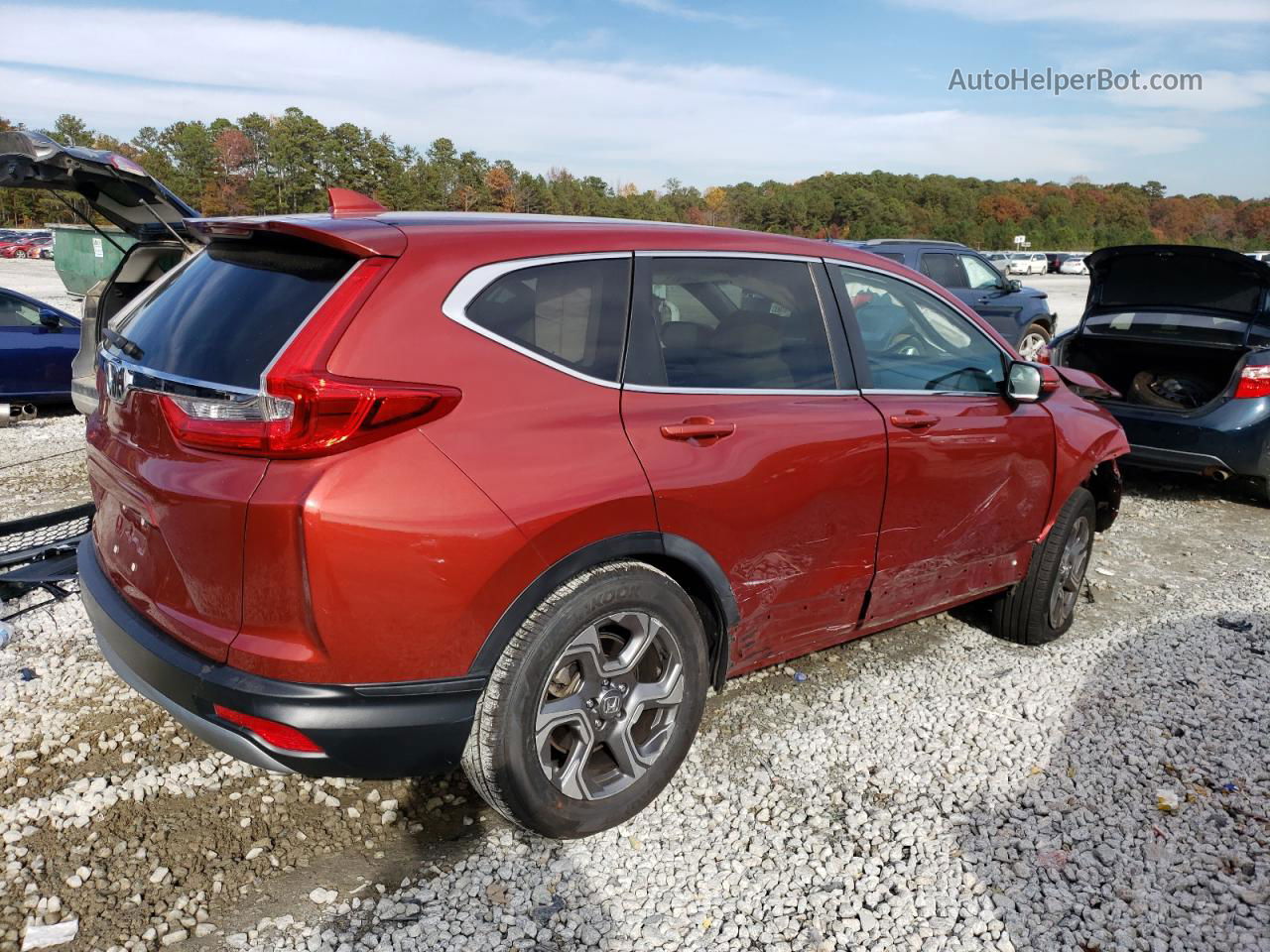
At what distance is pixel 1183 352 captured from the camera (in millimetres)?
7430

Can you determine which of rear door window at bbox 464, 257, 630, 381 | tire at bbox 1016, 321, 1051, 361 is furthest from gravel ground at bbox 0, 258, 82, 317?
rear door window at bbox 464, 257, 630, 381

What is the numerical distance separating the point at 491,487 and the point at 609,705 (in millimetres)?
837

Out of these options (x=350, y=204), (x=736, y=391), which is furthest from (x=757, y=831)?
(x=350, y=204)

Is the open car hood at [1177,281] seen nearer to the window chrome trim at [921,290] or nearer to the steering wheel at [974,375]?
the window chrome trim at [921,290]

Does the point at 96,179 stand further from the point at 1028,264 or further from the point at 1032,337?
the point at 1028,264

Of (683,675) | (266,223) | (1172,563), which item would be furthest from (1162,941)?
(1172,563)

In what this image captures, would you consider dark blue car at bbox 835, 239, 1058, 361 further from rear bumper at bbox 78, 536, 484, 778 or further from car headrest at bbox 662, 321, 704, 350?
rear bumper at bbox 78, 536, 484, 778

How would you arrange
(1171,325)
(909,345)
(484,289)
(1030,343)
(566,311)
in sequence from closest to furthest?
(484,289) < (566,311) < (909,345) < (1171,325) < (1030,343)

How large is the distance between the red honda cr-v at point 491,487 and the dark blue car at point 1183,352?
420 centimetres

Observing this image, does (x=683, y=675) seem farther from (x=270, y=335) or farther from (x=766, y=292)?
(x=270, y=335)

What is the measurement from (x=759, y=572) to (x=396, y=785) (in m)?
1.42

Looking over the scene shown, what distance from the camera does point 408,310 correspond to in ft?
7.98

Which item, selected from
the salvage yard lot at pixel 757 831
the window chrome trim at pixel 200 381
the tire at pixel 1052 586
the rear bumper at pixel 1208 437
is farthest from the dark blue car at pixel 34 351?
the rear bumper at pixel 1208 437

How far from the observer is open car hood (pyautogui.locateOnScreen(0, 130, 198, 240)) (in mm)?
4086
